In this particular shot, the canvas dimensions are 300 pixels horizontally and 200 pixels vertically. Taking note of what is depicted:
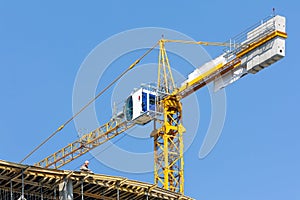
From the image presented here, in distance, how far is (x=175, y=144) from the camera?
108125 mm

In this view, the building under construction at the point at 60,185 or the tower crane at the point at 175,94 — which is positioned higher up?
the tower crane at the point at 175,94

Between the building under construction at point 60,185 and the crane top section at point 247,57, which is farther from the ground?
the crane top section at point 247,57

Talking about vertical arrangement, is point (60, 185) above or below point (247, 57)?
below

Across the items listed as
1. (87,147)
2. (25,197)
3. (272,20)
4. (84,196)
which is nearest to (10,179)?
(25,197)

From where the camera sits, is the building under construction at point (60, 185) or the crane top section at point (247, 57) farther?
the crane top section at point (247, 57)

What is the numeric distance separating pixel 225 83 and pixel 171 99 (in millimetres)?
8850

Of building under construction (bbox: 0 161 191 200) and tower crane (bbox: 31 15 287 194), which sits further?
tower crane (bbox: 31 15 287 194)

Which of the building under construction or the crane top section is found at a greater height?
the crane top section

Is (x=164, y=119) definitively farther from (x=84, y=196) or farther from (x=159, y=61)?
(x=84, y=196)

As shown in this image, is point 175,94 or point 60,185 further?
point 175,94

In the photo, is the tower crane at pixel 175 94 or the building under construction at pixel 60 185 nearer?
the building under construction at pixel 60 185

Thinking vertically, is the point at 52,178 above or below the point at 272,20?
below

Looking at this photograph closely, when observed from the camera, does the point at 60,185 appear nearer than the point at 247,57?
Yes

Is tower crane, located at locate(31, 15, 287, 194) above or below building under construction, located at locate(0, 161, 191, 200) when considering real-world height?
above
